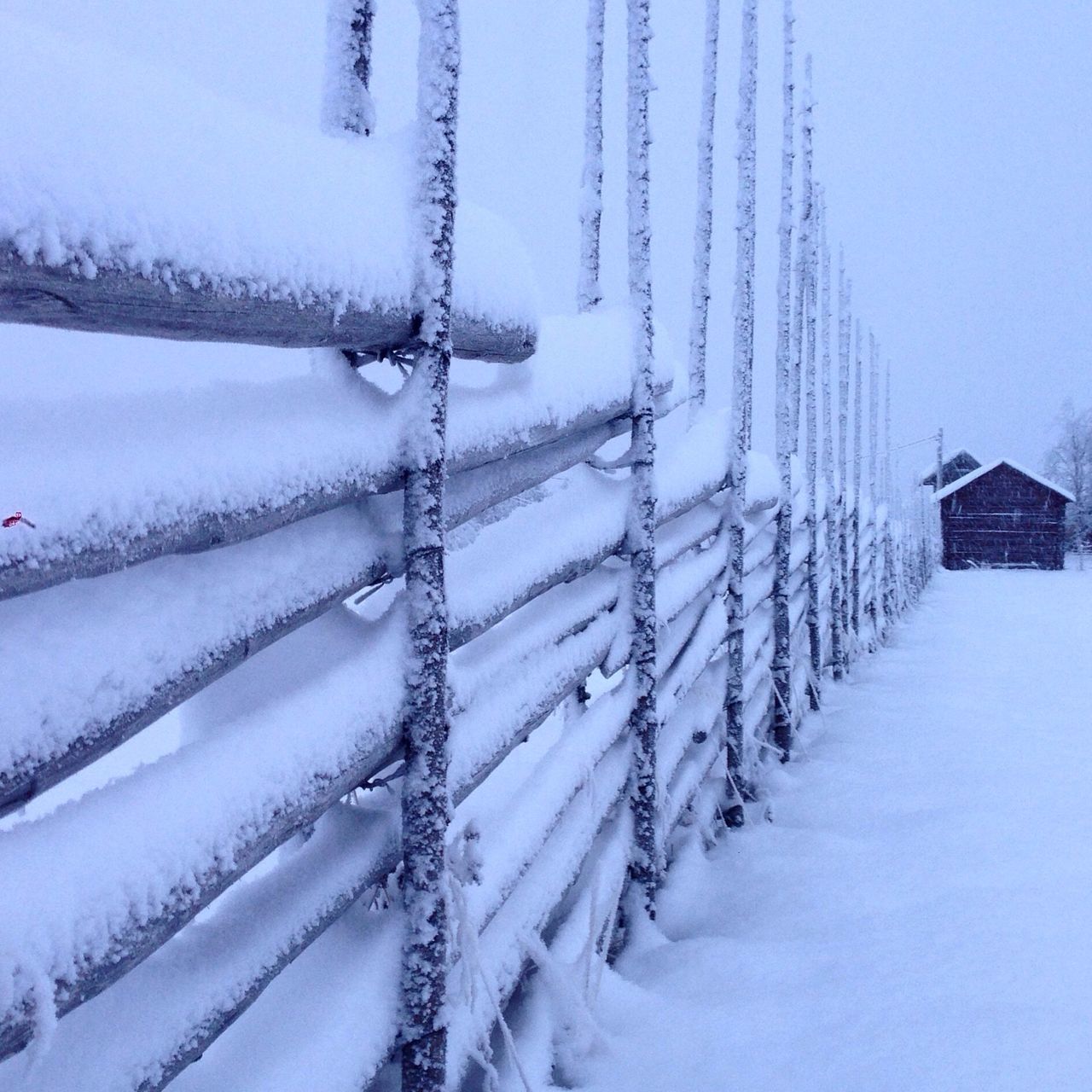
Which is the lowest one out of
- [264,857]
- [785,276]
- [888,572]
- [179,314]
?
[888,572]

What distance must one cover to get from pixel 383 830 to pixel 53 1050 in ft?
2.00

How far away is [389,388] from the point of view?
1.67 meters

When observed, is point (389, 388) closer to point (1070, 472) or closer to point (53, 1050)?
point (53, 1050)

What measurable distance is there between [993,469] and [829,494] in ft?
84.2

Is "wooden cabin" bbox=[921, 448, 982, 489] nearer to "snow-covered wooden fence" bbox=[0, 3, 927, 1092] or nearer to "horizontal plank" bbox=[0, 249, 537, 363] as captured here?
"snow-covered wooden fence" bbox=[0, 3, 927, 1092]

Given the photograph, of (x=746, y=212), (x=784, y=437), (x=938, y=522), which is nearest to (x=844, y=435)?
(x=784, y=437)

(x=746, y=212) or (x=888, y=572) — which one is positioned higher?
(x=746, y=212)

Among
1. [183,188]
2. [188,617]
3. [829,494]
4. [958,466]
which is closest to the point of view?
[183,188]

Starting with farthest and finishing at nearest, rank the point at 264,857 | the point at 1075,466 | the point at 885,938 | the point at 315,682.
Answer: the point at 1075,466, the point at 885,938, the point at 315,682, the point at 264,857

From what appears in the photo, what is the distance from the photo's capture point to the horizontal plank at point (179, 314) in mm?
789

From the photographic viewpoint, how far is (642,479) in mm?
2748

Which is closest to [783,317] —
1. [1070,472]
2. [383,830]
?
[383,830]

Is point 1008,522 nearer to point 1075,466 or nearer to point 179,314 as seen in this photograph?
point 1075,466

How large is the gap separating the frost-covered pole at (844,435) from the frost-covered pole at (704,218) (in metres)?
5.26
